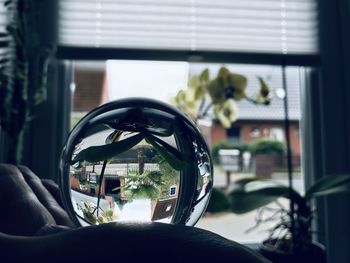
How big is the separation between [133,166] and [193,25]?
47.3 inches

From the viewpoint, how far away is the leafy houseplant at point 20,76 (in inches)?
42.1

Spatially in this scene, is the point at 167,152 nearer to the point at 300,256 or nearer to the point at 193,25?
the point at 300,256

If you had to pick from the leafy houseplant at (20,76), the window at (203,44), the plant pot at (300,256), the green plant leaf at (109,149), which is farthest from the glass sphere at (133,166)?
the window at (203,44)

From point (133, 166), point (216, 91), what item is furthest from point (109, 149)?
point (216, 91)

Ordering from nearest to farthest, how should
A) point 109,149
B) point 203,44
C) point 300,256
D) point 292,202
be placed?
point 109,149 → point 300,256 → point 292,202 → point 203,44

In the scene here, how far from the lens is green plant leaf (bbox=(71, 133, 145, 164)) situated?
350mm

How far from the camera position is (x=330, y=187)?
101 cm

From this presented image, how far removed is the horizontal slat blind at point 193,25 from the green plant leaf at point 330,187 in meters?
0.64

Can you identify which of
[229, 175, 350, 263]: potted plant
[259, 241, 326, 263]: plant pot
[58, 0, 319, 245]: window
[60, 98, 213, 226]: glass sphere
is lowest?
[259, 241, 326, 263]: plant pot

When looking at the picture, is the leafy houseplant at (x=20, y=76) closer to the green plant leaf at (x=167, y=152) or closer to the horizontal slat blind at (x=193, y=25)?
the horizontal slat blind at (x=193, y=25)

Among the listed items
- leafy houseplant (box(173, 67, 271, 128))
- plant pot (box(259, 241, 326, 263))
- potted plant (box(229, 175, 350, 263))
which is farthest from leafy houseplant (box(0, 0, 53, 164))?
plant pot (box(259, 241, 326, 263))

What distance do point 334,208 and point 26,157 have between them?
126 cm

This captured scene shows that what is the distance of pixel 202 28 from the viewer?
1438 millimetres

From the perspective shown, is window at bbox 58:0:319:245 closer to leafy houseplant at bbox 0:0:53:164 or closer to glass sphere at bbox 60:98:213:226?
leafy houseplant at bbox 0:0:53:164
